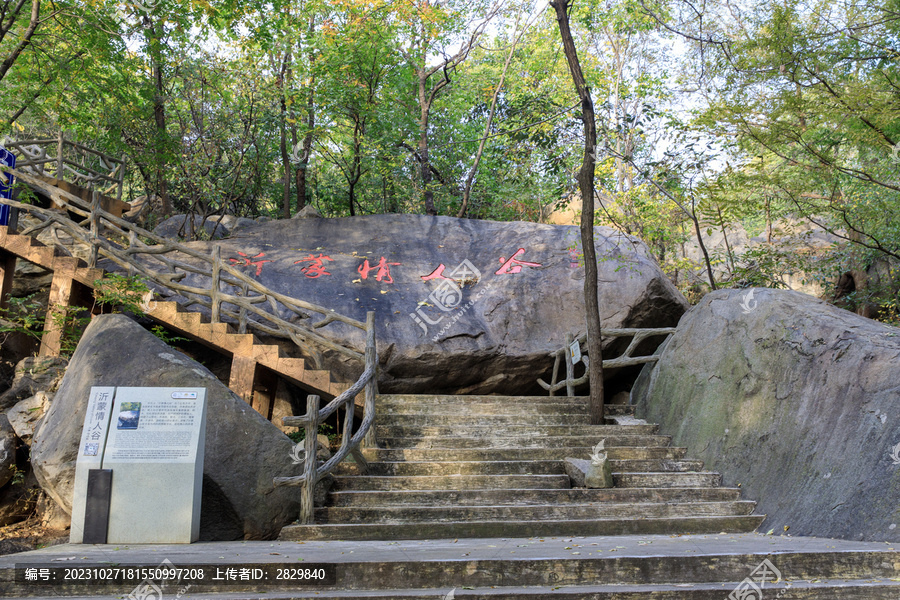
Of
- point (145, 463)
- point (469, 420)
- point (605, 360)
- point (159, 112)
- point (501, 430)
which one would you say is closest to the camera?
point (145, 463)

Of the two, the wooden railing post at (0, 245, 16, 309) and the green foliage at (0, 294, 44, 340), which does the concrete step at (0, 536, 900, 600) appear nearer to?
the green foliage at (0, 294, 44, 340)

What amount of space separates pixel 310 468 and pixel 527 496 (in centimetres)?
205

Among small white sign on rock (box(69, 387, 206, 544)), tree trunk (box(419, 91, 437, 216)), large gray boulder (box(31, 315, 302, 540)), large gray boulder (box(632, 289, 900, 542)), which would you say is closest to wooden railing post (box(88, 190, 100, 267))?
large gray boulder (box(31, 315, 302, 540))

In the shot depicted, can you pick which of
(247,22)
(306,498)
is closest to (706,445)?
(306,498)

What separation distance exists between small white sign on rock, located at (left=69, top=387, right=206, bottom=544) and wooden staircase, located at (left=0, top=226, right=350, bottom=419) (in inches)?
98.9

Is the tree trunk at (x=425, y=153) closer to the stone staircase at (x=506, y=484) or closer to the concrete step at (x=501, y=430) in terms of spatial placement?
the stone staircase at (x=506, y=484)

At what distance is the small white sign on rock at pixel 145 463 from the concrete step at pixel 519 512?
1158mm

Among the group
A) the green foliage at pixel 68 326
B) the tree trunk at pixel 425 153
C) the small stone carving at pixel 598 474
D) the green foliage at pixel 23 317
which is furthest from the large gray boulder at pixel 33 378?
the tree trunk at pixel 425 153

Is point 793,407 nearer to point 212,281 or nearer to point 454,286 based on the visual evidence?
point 454,286

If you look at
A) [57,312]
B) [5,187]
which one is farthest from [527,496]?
[5,187]

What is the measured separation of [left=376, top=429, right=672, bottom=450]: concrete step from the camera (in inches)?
256

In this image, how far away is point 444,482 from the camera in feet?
18.7

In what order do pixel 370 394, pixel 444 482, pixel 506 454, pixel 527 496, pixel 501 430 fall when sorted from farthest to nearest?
pixel 501 430 < pixel 370 394 < pixel 506 454 < pixel 444 482 < pixel 527 496

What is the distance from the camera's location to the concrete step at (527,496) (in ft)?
17.7
